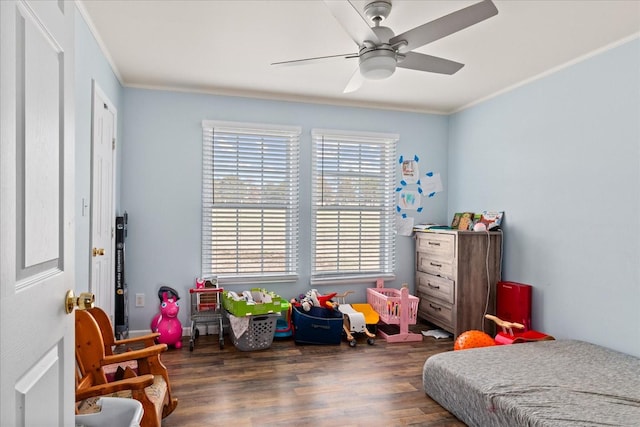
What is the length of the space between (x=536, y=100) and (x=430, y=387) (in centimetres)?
270

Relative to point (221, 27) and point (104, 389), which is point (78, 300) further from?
point (221, 27)

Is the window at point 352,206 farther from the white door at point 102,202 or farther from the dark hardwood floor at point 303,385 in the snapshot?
the white door at point 102,202

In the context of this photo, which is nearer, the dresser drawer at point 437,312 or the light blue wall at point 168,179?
the light blue wall at point 168,179

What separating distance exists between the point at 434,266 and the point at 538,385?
2.02 m

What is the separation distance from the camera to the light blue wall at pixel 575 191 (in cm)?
284

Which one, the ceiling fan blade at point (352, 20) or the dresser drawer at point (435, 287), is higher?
the ceiling fan blade at point (352, 20)

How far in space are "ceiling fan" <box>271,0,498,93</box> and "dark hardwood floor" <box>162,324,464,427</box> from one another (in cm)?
216

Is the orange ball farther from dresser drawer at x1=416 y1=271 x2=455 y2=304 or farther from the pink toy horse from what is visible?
the pink toy horse

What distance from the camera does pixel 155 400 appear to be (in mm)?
2055

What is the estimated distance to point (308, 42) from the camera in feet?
9.64

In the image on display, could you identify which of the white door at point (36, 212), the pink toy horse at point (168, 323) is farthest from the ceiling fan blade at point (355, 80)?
the pink toy horse at point (168, 323)

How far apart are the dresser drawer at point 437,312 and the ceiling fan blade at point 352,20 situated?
9.05ft

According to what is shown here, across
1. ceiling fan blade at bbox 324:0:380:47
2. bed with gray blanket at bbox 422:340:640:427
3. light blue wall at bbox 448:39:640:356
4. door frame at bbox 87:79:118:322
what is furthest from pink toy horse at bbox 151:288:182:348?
light blue wall at bbox 448:39:640:356

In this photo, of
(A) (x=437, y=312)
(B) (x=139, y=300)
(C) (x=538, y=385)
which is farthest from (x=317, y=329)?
(C) (x=538, y=385)
